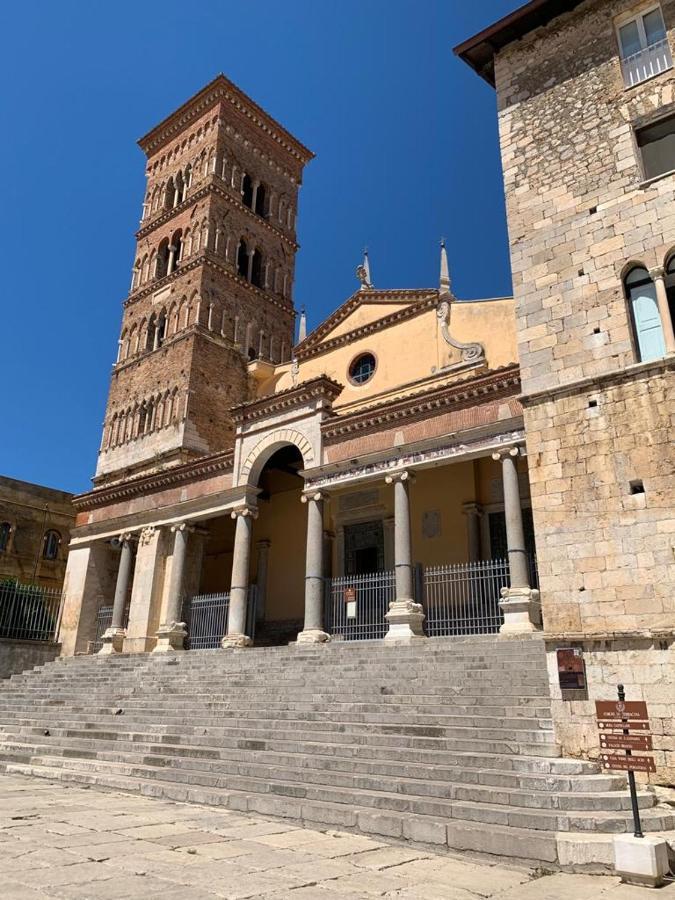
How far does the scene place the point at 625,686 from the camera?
23.9 ft

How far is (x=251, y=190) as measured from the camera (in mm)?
30984

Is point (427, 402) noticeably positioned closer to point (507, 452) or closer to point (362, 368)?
point (507, 452)

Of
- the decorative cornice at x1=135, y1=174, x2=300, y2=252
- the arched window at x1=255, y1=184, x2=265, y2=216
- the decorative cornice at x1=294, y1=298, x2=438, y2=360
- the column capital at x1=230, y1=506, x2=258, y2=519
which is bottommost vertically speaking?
the column capital at x1=230, y1=506, x2=258, y2=519

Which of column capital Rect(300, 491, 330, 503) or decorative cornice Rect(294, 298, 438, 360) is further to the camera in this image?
decorative cornice Rect(294, 298, 438, 360)

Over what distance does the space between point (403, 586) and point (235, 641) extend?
16.4ft

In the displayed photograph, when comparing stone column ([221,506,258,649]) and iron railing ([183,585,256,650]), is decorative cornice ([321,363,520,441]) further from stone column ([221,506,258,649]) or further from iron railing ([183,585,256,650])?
iron railing ([183,585,256,650])

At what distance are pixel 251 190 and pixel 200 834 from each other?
29.8 meters

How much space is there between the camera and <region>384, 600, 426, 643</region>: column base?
13.5m

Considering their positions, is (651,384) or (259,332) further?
(259,332)

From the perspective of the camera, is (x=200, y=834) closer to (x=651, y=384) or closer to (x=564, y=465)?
(x=564, y=465)

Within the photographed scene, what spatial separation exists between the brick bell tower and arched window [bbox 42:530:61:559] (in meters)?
5.28

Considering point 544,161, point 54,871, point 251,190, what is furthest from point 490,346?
point 251,190

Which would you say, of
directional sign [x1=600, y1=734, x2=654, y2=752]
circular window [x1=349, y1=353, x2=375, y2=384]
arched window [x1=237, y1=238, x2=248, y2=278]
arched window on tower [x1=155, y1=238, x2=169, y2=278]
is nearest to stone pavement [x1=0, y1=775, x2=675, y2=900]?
directional sign [x1=600, y1=734, x2=654, y2=752]

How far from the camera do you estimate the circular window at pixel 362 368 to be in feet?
64.5
